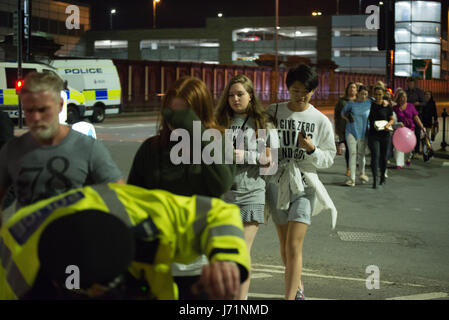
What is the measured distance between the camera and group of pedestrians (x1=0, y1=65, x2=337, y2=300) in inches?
74.2

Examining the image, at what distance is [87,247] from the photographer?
5.85 feet

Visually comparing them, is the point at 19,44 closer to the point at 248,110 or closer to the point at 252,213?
the point at 248,110

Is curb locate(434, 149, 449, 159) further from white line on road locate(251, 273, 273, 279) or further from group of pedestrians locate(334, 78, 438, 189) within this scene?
white line on road locate(251, 273, 273, 279)

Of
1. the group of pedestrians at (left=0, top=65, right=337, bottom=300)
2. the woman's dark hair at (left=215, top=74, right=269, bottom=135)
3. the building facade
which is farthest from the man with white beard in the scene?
the building facade

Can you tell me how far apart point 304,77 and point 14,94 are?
25048 mm

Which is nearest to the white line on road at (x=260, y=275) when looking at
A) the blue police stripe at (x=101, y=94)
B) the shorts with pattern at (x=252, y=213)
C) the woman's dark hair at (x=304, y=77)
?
the shorts with pattern at (x=252, y=213)

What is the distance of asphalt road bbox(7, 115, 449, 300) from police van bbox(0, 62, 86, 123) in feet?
59.4

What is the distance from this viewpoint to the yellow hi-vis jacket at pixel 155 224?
2018mm

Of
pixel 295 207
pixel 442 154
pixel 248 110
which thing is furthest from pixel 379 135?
pixel 248 110

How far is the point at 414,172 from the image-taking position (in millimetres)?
15578

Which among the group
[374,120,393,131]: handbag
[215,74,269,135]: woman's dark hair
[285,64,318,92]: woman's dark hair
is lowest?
[374,120,393,131]: handbag

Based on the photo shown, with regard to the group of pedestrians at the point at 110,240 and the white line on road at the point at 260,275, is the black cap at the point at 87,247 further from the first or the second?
the white line on road at the point at 260,275

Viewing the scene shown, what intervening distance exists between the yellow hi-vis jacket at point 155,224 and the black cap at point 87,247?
11 cm
